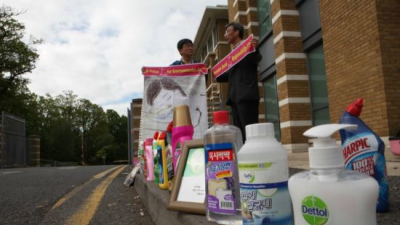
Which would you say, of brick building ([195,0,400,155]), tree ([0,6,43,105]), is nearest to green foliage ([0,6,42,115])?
tree ([0,6,43,105])

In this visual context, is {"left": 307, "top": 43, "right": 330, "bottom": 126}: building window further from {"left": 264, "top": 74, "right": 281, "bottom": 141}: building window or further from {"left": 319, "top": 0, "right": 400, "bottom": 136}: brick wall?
{"left": 264, "top": 74, "right": 281, "bottom": 141}: building window

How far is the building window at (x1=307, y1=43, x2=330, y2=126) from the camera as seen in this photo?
10.5 metres

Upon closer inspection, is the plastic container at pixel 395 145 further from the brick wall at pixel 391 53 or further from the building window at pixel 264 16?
the building window at pixel 264 16

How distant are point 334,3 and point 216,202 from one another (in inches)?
332

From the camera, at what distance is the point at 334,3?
884cm

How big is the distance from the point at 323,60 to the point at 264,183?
9.69 metres

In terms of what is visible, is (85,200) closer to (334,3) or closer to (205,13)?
(334,3)

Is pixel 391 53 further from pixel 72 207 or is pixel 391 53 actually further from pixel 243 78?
pixel 72 207

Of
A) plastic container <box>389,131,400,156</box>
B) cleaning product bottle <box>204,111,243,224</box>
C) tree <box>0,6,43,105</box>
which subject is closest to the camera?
cleaning product bottle <box>204,111,243,224</box>

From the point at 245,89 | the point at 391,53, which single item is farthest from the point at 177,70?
the point at 391,53

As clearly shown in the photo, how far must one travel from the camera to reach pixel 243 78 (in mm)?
3936

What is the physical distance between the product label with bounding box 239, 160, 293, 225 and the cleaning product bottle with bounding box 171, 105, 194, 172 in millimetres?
1334

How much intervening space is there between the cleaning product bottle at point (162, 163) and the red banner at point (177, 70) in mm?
1574

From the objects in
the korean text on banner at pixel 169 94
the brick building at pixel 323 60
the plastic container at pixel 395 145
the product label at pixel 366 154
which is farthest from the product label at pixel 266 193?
the plastic container at pixel 395 145
